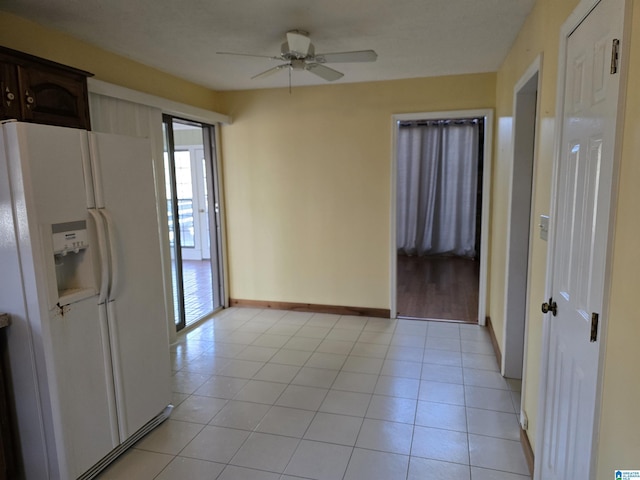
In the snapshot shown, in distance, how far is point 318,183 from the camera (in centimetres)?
455

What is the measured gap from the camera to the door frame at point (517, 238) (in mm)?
2768

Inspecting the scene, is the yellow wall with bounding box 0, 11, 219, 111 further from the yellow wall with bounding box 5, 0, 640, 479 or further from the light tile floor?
the light tile floor

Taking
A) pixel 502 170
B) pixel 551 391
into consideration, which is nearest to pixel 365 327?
pixel 502 170

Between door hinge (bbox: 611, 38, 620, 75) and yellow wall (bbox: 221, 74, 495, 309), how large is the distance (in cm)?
299

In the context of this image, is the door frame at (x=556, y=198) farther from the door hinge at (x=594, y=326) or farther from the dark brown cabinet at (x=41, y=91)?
the dark brown cabinet at (x=41, y=91)

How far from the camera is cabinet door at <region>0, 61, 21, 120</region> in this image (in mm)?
2092

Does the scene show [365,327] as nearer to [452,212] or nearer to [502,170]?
[502,170]

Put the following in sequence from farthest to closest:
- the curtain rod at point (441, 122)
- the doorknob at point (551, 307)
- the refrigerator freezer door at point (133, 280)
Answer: the curtain rod at point (441, 122)
the refrigerator freezer door at point (133, 280)
the doorknob at point (551, 307)

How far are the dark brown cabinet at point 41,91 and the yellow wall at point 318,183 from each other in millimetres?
2241

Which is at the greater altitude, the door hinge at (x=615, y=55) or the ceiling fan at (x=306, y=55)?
the ceiling fan at (x=306, y=55)

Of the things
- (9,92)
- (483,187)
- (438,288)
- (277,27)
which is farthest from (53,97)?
(438,288)

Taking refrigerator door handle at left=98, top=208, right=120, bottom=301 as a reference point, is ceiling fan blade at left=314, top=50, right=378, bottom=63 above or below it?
above

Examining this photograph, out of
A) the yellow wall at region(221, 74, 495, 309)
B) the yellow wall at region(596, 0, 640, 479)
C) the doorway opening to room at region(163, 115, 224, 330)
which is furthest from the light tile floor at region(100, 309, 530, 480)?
the yellow wall at region(596, 0, 640, 479)

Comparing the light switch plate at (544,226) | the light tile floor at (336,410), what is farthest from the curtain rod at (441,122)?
the light switch plate at (544,226)
